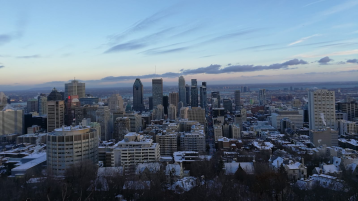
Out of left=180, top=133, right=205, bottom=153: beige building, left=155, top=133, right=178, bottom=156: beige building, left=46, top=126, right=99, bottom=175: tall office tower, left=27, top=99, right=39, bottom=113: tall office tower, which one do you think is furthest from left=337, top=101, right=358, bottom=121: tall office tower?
left=27, top=99, right=39, bottom=113: tall office tower

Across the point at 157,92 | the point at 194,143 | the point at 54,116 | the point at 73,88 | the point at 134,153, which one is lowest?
the point at 194,143

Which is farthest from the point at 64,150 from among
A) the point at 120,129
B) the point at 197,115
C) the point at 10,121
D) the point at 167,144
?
the point at 197,115

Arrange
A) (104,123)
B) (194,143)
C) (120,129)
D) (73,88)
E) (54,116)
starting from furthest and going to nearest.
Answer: (73,88), (54,116), (104,123), (120,129), (194,143)

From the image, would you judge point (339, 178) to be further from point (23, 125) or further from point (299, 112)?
point (23, 125)

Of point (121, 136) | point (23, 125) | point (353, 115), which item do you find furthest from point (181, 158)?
point (353, 115)

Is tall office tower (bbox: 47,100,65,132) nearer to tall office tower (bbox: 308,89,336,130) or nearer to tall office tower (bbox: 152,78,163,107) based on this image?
tall office tower (bbox: 308,89,336,130)

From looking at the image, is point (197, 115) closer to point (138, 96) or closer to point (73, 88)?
point (138, 96)

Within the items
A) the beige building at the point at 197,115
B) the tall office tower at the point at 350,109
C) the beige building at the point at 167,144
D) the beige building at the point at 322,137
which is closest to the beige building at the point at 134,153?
the beige building at the point at 167,144

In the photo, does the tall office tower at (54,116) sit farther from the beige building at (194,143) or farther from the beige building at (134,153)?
the beige building at (134,153)
